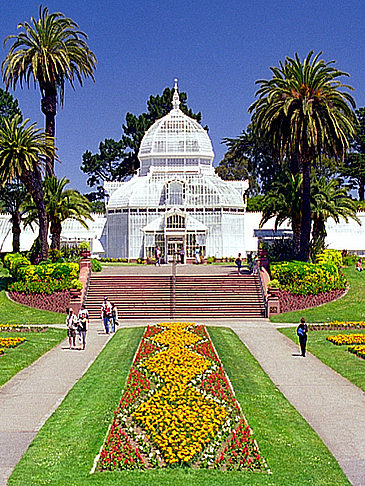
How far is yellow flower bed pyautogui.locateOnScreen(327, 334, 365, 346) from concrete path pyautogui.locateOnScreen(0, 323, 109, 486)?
350 inches

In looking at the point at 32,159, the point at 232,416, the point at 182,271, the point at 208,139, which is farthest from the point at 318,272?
the point at 208,139

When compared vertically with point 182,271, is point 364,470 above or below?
below

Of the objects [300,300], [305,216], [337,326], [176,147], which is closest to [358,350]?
[337,326]

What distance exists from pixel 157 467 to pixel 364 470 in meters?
3.44

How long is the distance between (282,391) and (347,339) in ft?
26.3

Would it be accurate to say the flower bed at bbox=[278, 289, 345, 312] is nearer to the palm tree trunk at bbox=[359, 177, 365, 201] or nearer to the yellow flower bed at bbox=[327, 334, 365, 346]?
the yellow flower bed at bbox=[327, 334, 365, 346]

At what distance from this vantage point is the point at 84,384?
17.0 m

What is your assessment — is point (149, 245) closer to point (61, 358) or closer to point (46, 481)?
point (61, 358)

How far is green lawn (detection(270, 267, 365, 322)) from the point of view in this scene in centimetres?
3136

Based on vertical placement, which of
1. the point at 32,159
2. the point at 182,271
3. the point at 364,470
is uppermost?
the point at 32,159

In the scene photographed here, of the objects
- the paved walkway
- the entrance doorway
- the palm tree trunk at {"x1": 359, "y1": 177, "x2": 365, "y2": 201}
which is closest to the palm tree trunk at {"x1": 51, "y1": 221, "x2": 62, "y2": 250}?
the entrance doorway

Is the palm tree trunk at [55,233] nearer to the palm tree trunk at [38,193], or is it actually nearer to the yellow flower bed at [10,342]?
the palm tree trunk at [38,193]

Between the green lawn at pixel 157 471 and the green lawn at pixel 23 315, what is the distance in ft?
46.9

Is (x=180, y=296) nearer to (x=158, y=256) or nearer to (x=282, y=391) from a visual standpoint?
(x=158, y=256)
